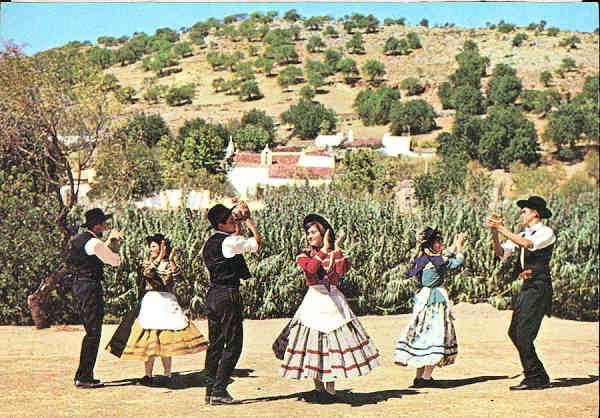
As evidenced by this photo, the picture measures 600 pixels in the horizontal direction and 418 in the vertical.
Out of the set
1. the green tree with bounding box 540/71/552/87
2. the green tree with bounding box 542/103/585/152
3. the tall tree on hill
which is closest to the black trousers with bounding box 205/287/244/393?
the tall tree on hill

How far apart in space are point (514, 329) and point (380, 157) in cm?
1077

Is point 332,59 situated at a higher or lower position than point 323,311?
higher

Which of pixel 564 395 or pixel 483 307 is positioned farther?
pixel 483 307

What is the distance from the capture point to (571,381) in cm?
666

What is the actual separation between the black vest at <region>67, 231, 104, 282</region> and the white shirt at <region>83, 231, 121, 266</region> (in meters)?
0.06

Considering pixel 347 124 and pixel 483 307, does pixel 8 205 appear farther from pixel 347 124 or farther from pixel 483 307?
pixel 347 124

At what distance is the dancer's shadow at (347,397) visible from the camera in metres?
5.61

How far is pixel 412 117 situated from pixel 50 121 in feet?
51.9

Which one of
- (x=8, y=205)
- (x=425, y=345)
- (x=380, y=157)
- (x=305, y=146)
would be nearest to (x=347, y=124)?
(x=380, y=157)

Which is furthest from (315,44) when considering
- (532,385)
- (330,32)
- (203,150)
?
(532,385)

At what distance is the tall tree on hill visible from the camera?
8680 millimetres

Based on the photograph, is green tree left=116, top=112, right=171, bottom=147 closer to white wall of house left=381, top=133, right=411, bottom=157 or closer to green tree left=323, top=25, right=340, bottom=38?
white wall of house left=381, top=133, right=411, bottom=157

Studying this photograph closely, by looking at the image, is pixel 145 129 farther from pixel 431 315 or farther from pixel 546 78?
pixel 546 78

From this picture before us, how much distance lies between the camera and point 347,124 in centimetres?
1580
